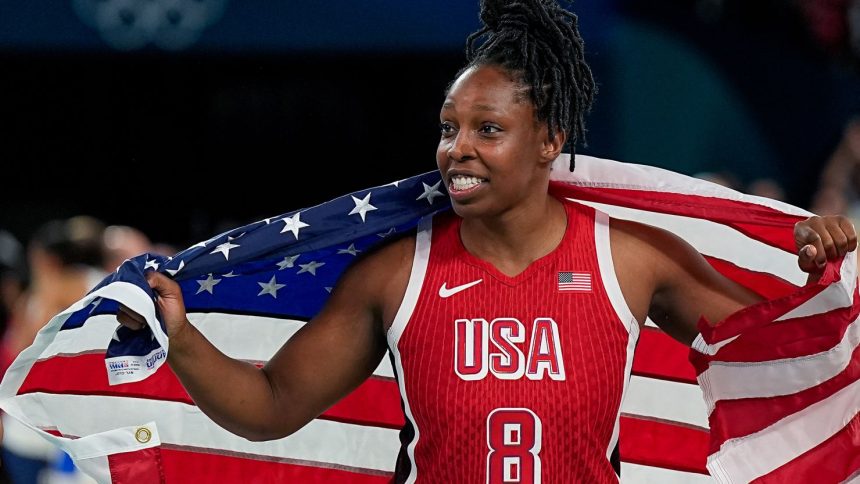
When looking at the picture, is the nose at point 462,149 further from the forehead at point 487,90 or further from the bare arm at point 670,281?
the bare arm at point 670,281

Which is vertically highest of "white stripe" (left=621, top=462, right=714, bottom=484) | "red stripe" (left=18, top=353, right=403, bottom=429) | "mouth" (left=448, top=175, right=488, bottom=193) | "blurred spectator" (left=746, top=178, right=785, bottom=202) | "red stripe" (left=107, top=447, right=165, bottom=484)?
"blurred spectator" (left=746, top=178, right=785, bottom=202)

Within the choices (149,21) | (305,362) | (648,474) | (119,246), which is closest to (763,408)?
(648,474)

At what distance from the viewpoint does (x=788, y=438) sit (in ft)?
11.5

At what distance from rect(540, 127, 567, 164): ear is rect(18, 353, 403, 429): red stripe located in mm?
908

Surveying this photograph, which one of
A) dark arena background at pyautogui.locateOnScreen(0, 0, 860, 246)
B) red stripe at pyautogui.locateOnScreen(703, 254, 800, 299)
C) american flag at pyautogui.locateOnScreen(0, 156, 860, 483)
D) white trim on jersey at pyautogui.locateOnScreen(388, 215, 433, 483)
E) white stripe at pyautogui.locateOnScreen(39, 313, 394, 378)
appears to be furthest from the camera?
dark arena background at pyautogui.locateOnScreen(0, 0, 860, 246)

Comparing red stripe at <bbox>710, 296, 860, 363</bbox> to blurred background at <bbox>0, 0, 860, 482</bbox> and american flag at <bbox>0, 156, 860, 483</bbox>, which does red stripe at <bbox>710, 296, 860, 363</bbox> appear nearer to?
american flag at <bbox>0, 156, 860, 483</bbox>

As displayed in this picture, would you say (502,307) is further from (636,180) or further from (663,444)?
(663,444)

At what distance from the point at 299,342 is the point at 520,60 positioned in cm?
87

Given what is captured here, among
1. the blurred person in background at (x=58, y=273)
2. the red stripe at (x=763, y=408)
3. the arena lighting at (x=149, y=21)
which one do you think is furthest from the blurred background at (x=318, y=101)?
the red stripe at (x=763, y=408)

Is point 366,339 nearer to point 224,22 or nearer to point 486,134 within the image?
point 486,134

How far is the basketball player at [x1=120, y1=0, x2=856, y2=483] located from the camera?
3.25 metres

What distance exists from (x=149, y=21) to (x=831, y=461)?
6.00 meters

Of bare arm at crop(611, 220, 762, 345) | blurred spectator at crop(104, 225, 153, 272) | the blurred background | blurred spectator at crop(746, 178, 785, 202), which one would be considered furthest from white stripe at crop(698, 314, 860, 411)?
the blurred background

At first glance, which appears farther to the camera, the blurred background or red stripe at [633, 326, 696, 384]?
the blurred background
